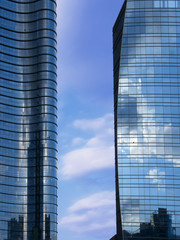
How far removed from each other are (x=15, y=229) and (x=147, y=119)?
69.4 m

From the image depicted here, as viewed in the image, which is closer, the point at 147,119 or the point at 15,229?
the point at 147,119

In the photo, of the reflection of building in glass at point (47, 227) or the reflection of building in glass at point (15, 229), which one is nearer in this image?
the reflection of building in glass at point (47, 227)

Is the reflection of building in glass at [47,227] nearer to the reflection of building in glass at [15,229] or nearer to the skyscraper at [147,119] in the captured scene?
the reflection of building in glass at [15,229]

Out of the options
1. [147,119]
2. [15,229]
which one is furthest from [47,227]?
[147,119]

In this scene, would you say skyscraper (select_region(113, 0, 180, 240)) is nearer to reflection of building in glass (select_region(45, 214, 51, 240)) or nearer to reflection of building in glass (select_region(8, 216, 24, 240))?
reflection of building in glass (select_region(45, 214, 51, 240))

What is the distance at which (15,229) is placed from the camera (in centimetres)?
19538

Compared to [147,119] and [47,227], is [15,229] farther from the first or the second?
[147,119]


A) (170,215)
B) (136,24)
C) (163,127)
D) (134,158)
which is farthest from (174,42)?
(170,215)

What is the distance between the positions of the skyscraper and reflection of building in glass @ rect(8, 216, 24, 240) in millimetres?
52461

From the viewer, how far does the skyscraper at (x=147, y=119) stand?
151 metres

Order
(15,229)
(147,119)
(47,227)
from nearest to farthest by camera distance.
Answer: (147,119)
(47,227)
(15,229)

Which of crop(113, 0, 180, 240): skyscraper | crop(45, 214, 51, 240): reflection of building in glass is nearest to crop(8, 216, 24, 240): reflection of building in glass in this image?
crop(45, 214, 51, 240): reflection of building in glass

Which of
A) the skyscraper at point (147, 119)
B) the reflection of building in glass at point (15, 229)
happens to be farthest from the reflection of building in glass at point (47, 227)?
the skyscraper at point (147, 119)

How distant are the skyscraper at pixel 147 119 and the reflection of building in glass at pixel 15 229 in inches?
2065
